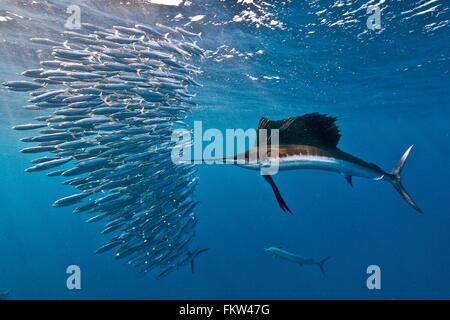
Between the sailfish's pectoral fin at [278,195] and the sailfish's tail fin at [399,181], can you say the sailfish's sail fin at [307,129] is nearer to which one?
the sailfish's pectoral fin at [278,195]

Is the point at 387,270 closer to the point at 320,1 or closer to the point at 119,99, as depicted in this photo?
the point at 320,1

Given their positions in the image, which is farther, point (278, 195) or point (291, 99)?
point (291, 99)

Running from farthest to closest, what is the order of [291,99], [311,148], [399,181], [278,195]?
[291,99], [399,181], [311,148], [278,195]

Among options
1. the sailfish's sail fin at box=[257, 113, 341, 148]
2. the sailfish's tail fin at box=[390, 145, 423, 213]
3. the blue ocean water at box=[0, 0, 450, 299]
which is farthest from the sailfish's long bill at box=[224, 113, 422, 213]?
the blue ocean water at box=[0, 0, 450, 299]

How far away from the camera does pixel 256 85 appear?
18484 millimetres

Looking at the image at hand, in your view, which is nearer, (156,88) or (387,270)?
(156,88)

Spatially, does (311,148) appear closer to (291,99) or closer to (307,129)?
(307,129)

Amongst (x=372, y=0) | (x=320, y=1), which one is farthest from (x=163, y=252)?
(x=372, y=0)

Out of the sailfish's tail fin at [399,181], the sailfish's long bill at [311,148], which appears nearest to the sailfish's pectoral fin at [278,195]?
the sailfish's long bill at [311,148]

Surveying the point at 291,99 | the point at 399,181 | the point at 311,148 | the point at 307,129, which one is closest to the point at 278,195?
the point at 311,148

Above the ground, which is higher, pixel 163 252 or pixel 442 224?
pixel 163 252
